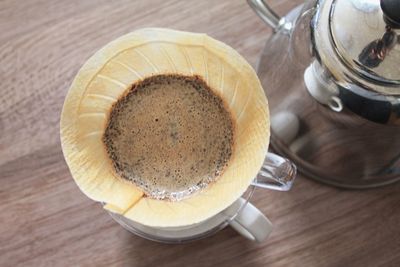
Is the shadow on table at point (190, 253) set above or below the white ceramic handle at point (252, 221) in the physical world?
below

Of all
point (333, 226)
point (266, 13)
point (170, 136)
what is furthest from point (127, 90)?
point (333, 226)

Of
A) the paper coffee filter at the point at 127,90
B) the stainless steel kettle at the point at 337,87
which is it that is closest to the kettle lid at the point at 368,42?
the stainless steel kettle at the point at 337,87

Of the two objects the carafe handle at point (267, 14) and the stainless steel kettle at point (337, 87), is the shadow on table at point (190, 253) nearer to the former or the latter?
the stainless steel kettle at point (337, 87)

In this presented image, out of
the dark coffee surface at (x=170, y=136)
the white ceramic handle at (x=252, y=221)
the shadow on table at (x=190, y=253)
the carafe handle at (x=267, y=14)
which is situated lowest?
the shadow on table at (x=190, y=253)

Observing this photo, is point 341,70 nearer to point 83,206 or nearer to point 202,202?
point 202,202

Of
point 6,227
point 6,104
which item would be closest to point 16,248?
point 6,227

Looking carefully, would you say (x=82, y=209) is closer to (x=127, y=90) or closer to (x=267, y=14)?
(x=127, y=90)
